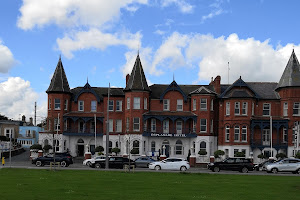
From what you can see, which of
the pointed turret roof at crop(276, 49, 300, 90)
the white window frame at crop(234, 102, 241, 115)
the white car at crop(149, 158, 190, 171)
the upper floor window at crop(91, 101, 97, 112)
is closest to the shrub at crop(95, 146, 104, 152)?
the upper floor window at crop(91, 101, 97, 112)

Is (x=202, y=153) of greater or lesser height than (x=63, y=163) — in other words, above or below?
above

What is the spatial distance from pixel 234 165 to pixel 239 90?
2043 cm

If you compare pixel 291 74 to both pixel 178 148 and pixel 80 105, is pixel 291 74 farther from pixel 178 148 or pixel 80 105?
pixel 80 105

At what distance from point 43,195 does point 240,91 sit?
46.0 m

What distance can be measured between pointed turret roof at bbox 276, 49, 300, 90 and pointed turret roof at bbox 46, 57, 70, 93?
3070 centimetres

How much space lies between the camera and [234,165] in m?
44.4

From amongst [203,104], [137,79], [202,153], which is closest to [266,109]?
[203,104]

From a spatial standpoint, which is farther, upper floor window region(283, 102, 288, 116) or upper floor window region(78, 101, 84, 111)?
upper floor window region(78, 101, 84, 111)

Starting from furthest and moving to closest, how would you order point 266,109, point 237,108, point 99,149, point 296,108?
point 266,109 → point 99,149 → point 237,108 → point 296,108

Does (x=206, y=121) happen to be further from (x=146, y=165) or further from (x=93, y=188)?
(x=93, y=188)

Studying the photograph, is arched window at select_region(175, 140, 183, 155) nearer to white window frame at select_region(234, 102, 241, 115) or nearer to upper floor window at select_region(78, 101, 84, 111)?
white window frame at select_region(234, 102, 241, 115)

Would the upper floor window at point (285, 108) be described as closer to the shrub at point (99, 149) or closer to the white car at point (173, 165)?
the white car at point (173, 165)

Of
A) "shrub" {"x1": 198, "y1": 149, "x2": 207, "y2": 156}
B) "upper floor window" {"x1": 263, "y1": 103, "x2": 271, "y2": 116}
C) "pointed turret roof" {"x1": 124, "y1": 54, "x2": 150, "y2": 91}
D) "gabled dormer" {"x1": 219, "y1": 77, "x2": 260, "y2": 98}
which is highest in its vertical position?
"pointed turret roof" {"x1": 124, "y1": 54, "x2": 150, "y2": 91}

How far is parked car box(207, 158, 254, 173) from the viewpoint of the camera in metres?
44.0
